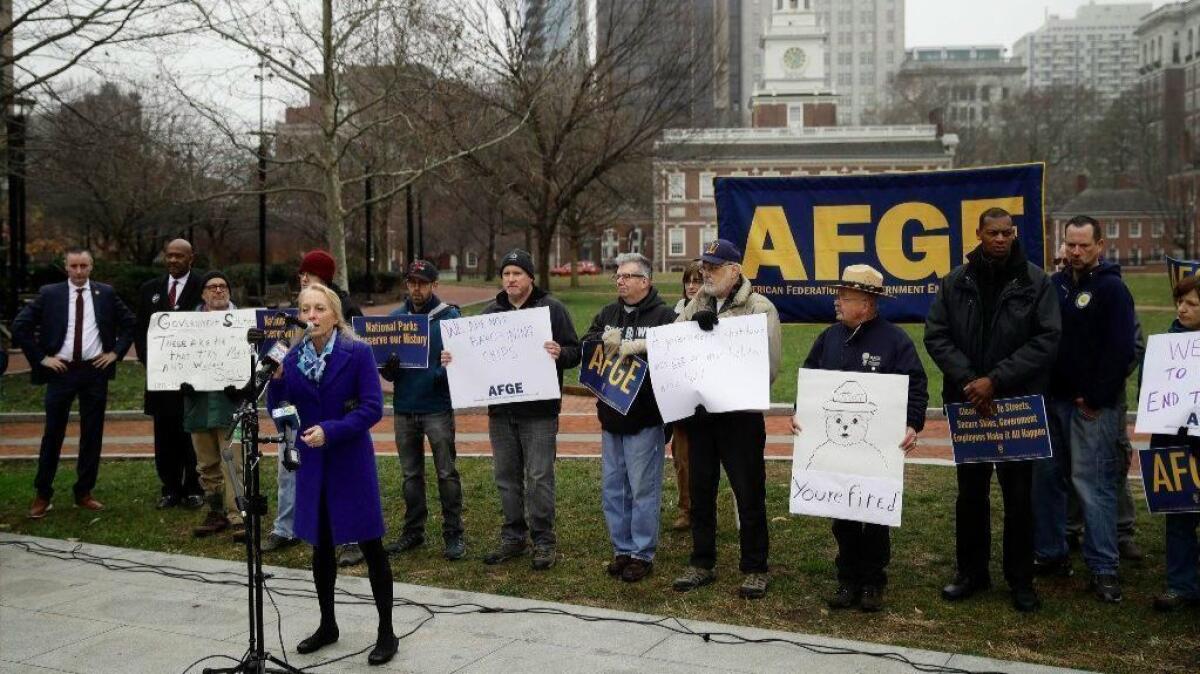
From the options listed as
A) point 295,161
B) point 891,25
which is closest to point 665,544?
point 295,161

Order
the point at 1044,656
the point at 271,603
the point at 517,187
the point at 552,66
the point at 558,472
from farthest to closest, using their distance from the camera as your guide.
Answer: the point at 517,187 → the point at 552,66 → the point at 558,472 → the point at 271,603 → the point at 1044,656

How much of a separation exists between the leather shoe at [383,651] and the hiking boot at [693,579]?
2001 millimetres

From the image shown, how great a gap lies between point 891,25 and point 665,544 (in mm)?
181418

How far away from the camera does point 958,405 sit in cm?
675

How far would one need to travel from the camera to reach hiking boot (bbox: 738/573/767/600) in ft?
22.6

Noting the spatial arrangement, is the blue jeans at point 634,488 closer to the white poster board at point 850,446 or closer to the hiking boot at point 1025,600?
the white poster board at point 850,446

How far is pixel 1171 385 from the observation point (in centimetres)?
656

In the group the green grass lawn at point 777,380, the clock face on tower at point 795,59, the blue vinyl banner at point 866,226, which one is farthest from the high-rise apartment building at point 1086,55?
the blue vinyl banner at point 866,226

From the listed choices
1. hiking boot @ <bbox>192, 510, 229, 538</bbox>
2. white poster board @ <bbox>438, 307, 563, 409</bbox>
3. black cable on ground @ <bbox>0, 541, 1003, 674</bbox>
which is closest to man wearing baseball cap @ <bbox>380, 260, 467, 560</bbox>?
white poster board @ <bbox>438, 307, 563, 409</bbox>

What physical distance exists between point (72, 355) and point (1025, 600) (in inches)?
309

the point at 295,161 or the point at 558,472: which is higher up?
the point at 295,161

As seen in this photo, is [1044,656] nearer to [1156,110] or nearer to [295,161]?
[295,161]

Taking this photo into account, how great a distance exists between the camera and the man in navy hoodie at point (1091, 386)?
690cm

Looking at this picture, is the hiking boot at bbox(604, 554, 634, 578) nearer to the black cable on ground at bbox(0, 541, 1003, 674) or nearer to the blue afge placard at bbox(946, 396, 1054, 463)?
the black cable on ground at bbox(0, 541, 1003, 674)
